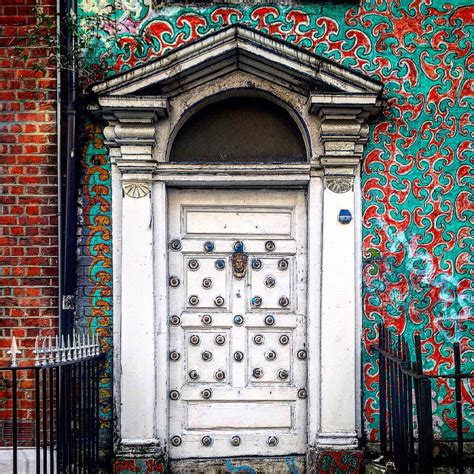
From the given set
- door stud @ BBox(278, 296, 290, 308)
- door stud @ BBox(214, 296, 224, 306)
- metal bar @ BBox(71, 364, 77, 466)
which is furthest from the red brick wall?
door stud @ BBox(278, 296, 290, 308)

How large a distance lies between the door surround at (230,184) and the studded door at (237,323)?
0.16m

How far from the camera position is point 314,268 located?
5703mm

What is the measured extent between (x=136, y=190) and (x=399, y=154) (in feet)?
7.11

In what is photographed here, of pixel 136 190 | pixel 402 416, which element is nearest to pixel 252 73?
pixel 136 190

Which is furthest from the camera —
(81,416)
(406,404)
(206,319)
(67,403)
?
(206,319)

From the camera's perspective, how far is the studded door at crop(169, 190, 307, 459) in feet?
19.0

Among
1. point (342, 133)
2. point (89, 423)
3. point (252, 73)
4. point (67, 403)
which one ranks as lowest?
point (89, 423)

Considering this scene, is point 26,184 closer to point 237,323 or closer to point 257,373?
point 237,323

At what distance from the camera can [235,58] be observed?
5613mm

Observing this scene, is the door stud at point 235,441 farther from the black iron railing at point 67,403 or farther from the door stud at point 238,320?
Answer: the black iron railing at point 67,403

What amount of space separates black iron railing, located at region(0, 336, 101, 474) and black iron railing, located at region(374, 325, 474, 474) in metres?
2.21

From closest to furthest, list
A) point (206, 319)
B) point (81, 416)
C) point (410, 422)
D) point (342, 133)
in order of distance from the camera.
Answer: point (410, 422), point (81, 416), point (342, 133), point (206, 319)

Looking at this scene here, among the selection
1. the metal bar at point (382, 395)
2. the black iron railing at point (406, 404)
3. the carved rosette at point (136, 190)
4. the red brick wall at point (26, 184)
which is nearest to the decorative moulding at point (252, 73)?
the carved rosette at point (136, 190)

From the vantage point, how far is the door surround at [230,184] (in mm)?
5500
